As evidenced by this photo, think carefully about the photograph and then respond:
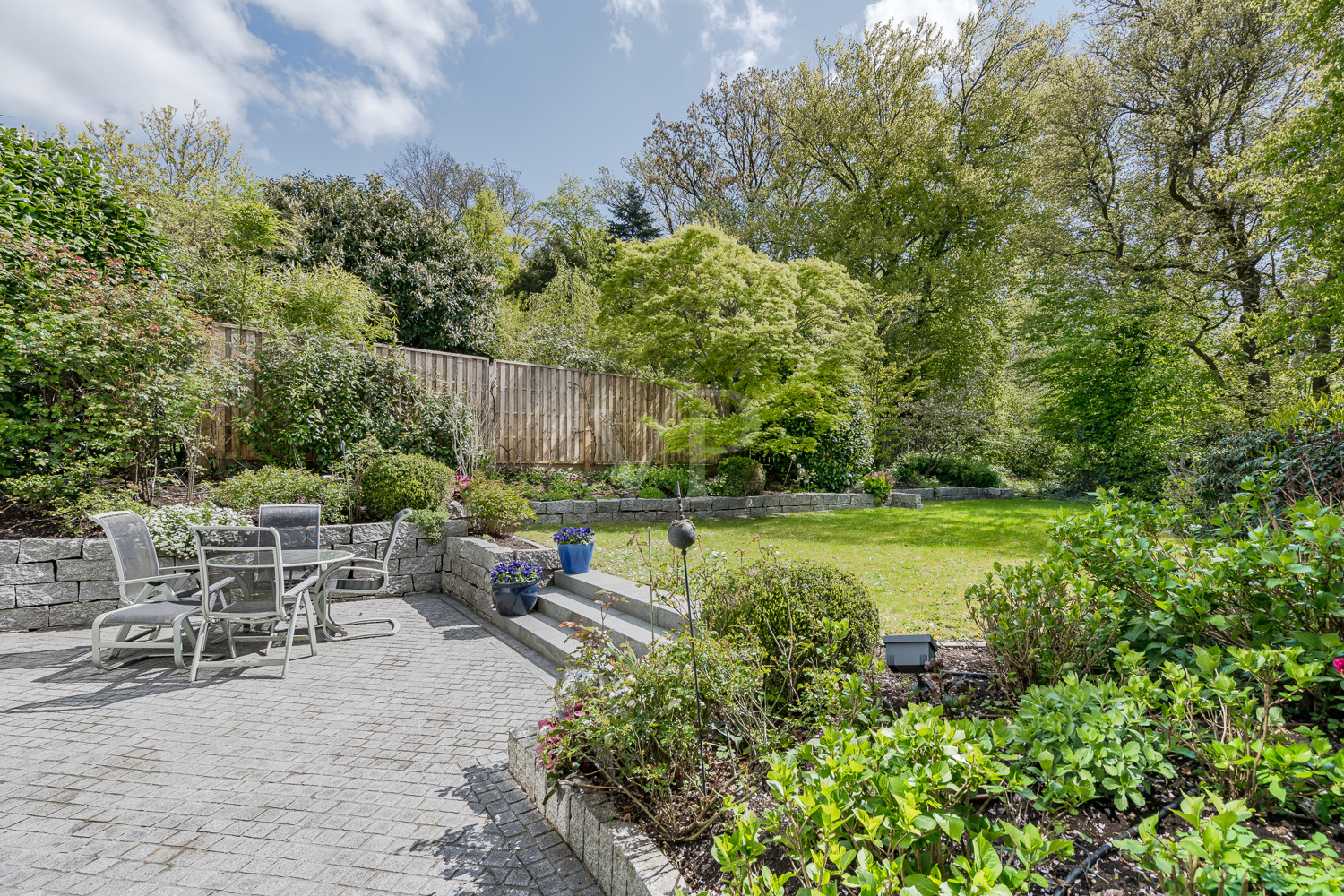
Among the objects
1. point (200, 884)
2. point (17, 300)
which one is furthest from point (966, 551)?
point (17, 300)

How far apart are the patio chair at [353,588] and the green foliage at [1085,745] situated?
495cm

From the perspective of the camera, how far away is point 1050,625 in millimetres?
2416

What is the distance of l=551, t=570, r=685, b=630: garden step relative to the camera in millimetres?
4270

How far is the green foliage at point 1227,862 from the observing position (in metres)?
1.00

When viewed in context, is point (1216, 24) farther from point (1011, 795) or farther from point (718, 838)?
point (718, 838)

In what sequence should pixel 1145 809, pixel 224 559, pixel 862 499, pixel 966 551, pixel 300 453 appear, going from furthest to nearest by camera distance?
1. pixel 862 499
2. pixel 300 453
3. pixel 966 551
4. pixel 224 559
5. pixel 1145 809

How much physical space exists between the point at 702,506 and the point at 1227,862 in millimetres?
9070

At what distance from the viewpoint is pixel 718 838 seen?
128 cm

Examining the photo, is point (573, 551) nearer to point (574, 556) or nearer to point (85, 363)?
point (574, 556)

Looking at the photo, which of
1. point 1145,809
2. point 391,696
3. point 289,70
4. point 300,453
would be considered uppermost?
point 289,70

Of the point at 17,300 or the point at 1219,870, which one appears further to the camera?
the point at 17,300

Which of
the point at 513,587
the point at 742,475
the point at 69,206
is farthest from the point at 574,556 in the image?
the point at 69,206

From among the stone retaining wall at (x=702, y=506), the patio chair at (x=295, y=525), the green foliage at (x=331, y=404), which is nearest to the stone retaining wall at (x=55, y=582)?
the patio chair at (x=295, y=525)

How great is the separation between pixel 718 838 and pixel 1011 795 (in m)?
1.07
